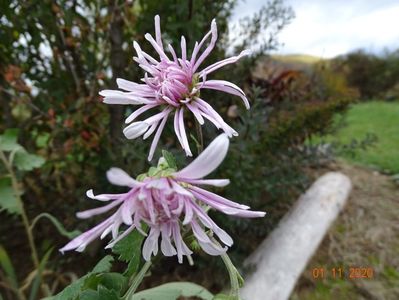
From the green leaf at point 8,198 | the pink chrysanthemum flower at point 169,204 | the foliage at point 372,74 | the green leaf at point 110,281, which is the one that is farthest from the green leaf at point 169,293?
the foliage at point 372,74

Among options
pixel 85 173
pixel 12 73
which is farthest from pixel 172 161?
pixel 85 173

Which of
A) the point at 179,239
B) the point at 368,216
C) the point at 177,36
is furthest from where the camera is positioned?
the point at 368,216

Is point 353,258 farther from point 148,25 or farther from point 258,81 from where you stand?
point 148,25

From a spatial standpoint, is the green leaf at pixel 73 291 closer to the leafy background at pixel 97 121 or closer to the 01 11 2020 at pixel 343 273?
the leafy background at pixel 97 121

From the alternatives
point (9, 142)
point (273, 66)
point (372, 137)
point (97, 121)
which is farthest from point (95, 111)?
point (273, 66)

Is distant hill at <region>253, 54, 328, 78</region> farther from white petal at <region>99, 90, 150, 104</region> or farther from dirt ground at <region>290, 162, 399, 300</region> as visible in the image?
white petal at <region>99, 90, 150, 104</region>

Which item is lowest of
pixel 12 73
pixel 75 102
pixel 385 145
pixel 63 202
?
pixel 385 145

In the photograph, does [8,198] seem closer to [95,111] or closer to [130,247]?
[95,111]
